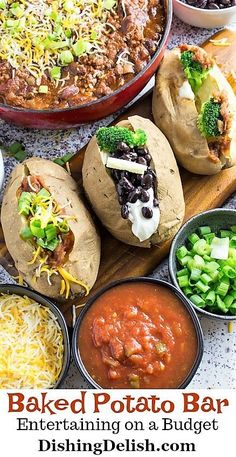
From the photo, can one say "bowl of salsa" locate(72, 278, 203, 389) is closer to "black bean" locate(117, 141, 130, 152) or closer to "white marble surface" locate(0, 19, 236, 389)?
"white marble surface" locate(0, 19, 236, 389)

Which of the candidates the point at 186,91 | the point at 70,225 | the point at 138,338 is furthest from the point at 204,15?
the point at 138,338

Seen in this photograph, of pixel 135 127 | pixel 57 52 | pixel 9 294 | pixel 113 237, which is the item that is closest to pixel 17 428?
pixel 9 294

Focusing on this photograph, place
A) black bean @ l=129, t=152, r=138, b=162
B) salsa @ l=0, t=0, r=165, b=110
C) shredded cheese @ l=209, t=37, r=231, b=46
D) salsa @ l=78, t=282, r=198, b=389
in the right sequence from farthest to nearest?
1. shredded cheese @ l=209, t=37, r=231, b=46
2. salsa @ l=0, t=0, r=165, b=110
3. black bean @ l=129, t=152, r=138, b=162
4. salsa @ l=78, t=282, r=198, b=389

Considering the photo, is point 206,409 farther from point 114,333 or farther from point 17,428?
point 17,428

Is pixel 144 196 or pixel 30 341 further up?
pixel 144 196

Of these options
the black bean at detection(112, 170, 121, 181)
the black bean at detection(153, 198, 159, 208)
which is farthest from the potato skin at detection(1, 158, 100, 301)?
the black bean at detection(153, 198, 159, 208)

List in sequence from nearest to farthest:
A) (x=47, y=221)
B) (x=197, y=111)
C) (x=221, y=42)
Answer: (x=47, y=221) → (x=197, y=111) → (x=221, y=42)

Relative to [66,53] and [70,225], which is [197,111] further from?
[70,225]
